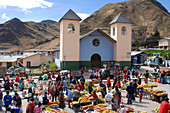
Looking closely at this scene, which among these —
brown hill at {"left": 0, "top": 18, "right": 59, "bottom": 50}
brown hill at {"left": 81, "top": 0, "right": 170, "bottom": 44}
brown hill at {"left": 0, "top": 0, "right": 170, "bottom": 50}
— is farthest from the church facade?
brown hill at {"left": 81, "top": 0, "right": 170, "bottom": 44}

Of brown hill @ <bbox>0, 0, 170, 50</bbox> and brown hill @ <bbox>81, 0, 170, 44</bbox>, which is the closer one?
brown hill @ <bbox>0, 0, 170, 50</bbox>

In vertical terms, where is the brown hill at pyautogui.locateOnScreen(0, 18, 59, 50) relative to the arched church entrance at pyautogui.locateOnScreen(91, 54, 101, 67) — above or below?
above

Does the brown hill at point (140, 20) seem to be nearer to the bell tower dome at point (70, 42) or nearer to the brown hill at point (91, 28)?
the brown hill at point (91, 28)

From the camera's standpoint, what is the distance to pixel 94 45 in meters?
32.4

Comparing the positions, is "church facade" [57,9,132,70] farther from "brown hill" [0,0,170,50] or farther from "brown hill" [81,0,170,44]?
"brown hill" [81,0,170,44]

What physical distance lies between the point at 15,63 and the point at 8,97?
31.1 m

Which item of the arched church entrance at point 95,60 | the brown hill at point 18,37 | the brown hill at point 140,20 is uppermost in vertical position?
the brown hill at point 140,20

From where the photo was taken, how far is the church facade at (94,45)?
3011 centimetres

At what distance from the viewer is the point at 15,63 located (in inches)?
1575

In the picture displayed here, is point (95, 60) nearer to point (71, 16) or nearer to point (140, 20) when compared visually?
point (71, 16)

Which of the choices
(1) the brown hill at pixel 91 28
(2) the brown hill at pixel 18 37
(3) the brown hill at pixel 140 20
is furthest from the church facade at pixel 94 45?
(3) the brown hill at pixel 140 20

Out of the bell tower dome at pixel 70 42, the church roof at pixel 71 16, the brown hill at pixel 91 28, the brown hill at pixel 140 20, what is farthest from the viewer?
the brown hill at pixel 140 20

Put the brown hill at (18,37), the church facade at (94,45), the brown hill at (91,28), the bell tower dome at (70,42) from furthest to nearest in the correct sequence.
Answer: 1. the brown hill at (91,28)
2. the brown hill at (18,37)
3. the church facade at (94,45)
4. the bell tower dome at (70,42)

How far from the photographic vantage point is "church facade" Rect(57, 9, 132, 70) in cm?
3011
